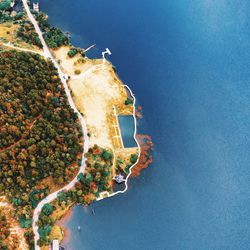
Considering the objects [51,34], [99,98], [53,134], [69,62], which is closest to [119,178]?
[53,134]

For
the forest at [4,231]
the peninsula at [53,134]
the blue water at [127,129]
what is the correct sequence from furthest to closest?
the blue water at [127,129] < the peninsula at [53,134] < the forest at [4,231]

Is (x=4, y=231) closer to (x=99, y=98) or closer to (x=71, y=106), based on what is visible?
(x=71, y=106)

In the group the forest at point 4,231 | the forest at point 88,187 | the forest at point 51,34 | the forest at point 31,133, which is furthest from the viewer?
the forest at point 51,34

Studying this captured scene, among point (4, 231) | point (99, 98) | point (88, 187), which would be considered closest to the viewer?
point (4, 231)

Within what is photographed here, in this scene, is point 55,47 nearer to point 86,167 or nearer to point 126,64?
point 126,64

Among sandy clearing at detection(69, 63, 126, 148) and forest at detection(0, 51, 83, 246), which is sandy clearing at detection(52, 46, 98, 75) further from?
forest at detection(0, 51, 83, 246)

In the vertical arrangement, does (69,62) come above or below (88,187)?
above

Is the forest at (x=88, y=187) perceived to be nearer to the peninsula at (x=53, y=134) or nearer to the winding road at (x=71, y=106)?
the peninsula at (x=53, y=134)

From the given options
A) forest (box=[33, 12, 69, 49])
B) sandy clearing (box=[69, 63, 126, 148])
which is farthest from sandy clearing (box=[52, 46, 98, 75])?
sandy clearing (box=[69, 63, 126, 148])

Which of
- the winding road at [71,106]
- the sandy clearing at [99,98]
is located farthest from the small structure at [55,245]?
the sandy clearing at [99,98]
